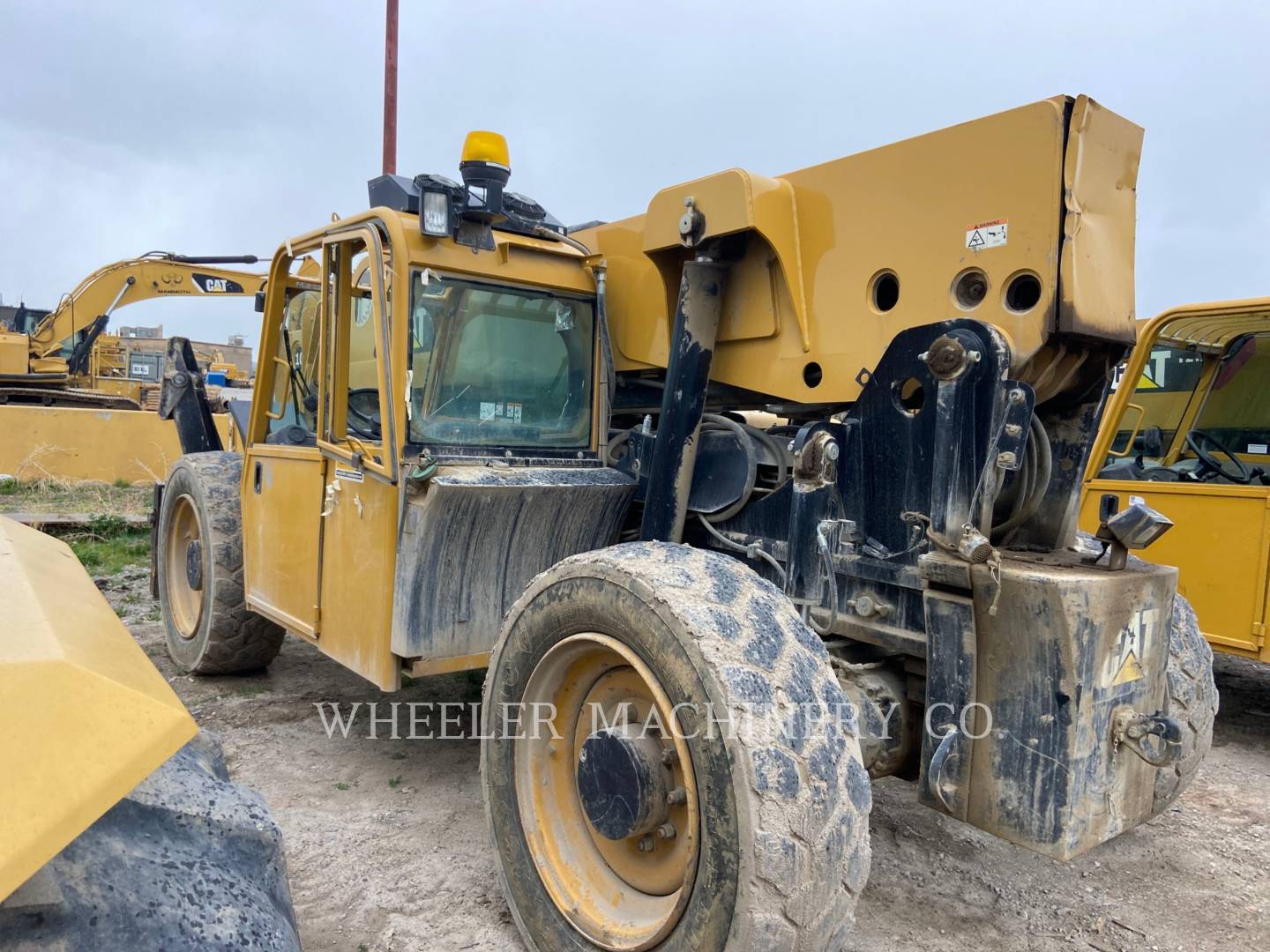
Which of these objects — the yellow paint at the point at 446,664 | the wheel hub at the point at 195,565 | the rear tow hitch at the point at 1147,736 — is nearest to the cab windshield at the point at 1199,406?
the rear tow hitch at the point at 1147,736

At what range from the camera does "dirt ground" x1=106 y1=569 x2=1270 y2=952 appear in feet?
9.68

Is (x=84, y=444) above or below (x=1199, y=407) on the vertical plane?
below

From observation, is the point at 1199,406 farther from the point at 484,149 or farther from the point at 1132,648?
the point at 484,149

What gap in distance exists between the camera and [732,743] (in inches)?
82.3

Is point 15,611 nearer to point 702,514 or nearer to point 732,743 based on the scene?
point 732,743

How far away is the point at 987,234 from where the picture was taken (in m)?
2.52

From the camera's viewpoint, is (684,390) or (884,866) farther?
(884,866)

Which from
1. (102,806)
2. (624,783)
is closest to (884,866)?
(624,783)

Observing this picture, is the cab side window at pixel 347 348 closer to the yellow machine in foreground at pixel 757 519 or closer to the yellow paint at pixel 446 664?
the yellow machine in foreground at pixel 757 519

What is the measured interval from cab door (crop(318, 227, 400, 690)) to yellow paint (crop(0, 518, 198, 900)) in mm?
1994

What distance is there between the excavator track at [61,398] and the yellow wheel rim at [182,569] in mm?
13299

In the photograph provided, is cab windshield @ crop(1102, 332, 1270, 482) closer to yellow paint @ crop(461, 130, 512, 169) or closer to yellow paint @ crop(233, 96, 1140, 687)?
yellow paint @ crop(233, 96, 1140, 687)

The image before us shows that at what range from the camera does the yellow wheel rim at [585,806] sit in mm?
2357

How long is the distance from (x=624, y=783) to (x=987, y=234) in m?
1.72
